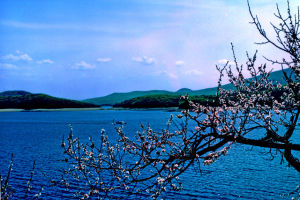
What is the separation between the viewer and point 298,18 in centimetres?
629

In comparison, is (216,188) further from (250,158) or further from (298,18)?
(298,18)

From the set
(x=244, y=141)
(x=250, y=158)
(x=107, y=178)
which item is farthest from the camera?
(x=250, y=158)

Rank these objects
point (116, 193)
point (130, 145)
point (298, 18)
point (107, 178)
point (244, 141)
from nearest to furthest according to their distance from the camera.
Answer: point (298, 18) → point (244, 141) → point (130, 145) → point (116, 193) → point (107, 178)

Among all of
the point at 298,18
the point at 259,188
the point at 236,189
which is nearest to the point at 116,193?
the point at 236,189

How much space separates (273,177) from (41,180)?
2431 centimetres

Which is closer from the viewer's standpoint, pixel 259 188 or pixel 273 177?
pixel 259 188

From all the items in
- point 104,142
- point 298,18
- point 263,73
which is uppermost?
point 298,18

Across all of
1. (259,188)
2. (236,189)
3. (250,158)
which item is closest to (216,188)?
(236,189)

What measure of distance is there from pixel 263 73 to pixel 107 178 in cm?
2320

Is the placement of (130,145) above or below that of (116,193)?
above

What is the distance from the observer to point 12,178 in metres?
31.1

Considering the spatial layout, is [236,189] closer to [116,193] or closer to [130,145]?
[116,193]

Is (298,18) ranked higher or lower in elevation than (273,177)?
higher

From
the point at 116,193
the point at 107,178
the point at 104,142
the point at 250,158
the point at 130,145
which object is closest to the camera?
the point at 130,145
